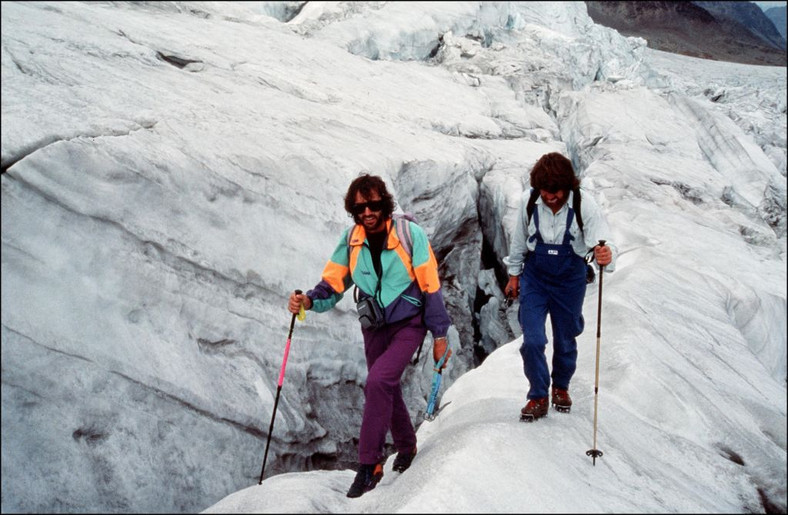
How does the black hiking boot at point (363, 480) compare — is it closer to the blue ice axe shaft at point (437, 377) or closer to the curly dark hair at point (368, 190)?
the blue ice axe shaft at point (437, 377)

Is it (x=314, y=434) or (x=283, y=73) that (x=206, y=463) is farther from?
(x=283, y=73)

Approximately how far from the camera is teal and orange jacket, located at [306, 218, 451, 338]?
4.15m

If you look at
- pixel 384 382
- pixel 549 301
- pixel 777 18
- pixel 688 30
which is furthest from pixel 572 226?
pixel 777 18

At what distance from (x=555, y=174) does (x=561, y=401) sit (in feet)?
6.59

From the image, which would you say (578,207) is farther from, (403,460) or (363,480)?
(363,480)

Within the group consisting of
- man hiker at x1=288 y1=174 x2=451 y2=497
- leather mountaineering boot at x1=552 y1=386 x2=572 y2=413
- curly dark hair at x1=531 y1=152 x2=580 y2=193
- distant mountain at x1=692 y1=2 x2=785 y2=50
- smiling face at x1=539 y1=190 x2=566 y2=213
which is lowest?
leather mountaineering boot at x1=552 y1=386 x2=572 y2=413

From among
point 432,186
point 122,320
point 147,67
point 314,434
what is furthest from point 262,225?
point 432,186

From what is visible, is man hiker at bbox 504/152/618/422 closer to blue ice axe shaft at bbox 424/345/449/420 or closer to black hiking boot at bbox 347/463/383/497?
blue ice axe shaft at bbox 424/345/449/420

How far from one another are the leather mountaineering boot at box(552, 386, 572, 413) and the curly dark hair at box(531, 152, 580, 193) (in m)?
1.82

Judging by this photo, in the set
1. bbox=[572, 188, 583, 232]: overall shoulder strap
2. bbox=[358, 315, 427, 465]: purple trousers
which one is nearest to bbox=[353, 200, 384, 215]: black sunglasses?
bbox=[358, 315, 427, 465]: purple trousers

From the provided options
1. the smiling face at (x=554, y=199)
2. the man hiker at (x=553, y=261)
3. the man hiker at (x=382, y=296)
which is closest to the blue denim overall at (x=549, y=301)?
the man hiker at (x=553, y=261)

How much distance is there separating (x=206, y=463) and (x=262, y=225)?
114 inches

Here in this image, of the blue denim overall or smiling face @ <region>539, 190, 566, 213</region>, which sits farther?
the blue denim overall

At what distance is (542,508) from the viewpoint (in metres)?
3.40
